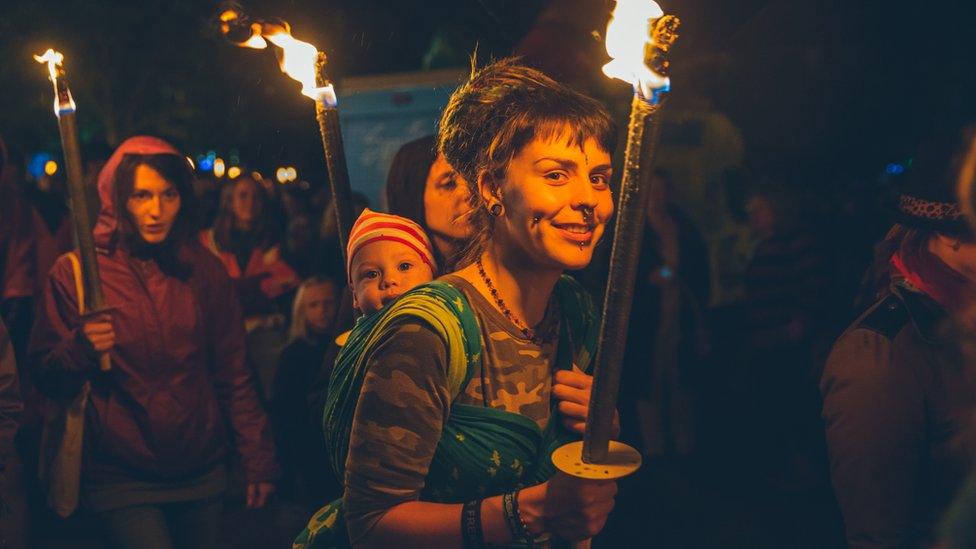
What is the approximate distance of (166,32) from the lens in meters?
22.6

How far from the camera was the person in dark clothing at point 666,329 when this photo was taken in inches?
274

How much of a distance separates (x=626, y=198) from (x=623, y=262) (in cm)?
11

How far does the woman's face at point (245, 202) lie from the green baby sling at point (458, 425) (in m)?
6.15

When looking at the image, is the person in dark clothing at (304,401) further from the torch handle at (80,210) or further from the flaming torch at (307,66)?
the flaming torch at (307,66)

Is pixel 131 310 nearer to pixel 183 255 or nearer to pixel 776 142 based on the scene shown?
pixel 183 255

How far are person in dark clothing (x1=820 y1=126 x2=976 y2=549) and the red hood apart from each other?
2.91 metres

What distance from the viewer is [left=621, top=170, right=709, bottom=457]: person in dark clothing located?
6.96 meters

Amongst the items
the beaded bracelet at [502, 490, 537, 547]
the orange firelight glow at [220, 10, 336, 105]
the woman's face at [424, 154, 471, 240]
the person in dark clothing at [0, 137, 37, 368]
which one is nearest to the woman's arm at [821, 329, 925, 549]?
the beaded bracelet at [502, 490, 537, 547]

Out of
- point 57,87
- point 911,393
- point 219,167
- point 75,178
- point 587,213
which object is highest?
point 219,167

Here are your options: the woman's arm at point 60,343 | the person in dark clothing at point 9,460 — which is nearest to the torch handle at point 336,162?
the person in dark clothing at point 9,460

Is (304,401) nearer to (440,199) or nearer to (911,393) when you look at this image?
(440,199)

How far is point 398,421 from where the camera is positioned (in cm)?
221

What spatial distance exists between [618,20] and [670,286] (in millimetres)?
5568

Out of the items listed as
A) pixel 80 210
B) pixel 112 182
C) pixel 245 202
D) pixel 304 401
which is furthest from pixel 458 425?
pixel 245 202
